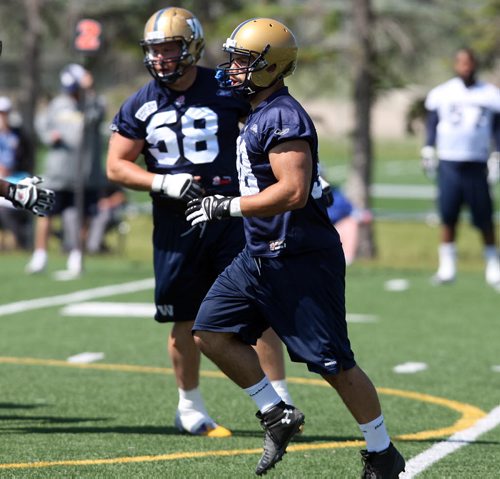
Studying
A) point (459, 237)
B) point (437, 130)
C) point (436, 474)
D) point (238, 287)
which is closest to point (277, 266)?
point (238, 287)

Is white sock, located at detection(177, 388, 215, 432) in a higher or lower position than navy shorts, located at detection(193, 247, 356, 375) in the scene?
lower

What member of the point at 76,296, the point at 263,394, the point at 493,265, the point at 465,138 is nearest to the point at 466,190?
the point at 465,138

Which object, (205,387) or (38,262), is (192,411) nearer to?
(205,387)

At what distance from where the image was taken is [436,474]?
20.3 feet

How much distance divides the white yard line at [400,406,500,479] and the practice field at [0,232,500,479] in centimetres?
1

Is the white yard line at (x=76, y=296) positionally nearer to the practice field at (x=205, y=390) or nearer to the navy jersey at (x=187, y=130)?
the practice field at (x=205, y=390)

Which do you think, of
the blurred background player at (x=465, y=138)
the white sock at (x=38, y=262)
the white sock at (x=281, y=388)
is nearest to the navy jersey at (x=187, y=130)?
the white sock at (x=281, y=388)

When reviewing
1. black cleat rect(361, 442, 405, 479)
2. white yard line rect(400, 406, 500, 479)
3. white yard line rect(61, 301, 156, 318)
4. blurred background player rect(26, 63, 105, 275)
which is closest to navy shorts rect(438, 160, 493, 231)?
white yard line rect(61, 301, 156, 318)

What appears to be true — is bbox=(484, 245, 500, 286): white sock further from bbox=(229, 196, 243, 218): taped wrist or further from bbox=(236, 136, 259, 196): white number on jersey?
bbox=(229, 196, 243, 218): taped wrist

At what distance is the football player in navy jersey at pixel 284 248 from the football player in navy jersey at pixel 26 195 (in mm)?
1151

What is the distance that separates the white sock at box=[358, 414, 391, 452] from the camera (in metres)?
5.91

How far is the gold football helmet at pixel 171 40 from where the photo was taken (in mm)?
7336

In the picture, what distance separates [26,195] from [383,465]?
2.32m

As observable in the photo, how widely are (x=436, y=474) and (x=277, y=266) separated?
119 cm
